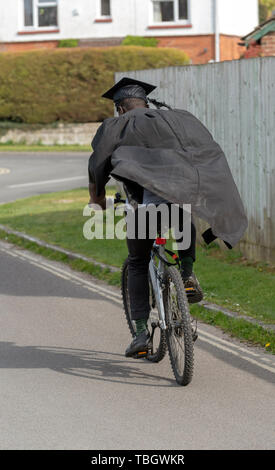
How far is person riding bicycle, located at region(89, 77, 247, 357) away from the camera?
6172 millimetres

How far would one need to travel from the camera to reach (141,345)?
690 cm

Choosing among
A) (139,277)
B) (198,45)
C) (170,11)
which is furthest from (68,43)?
(139,277)

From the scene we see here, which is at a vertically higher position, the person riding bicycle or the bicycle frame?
the person riding bicycle

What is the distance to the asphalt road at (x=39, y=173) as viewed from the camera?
2264cm

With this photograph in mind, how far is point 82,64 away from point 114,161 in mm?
31821

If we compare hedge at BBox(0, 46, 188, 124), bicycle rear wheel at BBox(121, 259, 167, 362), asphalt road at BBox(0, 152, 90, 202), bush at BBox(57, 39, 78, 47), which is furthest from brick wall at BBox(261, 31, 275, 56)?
bush at BBox(57, 39, 78, 47)

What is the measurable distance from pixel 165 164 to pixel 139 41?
34.6m

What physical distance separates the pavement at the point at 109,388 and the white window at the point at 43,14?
33.8m

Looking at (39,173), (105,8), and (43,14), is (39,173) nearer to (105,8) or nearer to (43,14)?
(105,8)

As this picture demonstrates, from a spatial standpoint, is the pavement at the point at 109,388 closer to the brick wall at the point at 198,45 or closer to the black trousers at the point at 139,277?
the black trousers at the point at 139,277

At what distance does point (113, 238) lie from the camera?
1388 cm

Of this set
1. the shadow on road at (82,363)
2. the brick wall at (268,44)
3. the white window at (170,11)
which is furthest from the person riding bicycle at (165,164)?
the white window at (170,11)

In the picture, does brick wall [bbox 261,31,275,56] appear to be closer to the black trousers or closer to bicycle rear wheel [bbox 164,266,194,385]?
the black trousers

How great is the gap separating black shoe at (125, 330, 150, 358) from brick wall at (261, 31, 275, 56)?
17156 mm
